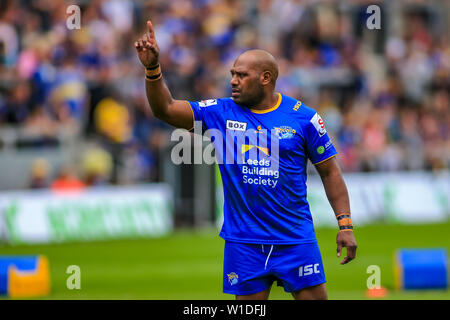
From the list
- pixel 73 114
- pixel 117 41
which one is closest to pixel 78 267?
pixel 73 114

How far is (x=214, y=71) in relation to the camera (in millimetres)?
19734

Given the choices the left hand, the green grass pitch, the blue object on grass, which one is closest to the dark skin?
the left hand

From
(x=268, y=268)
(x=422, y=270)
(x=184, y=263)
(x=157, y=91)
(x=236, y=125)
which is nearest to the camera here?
(x=157, y=91)

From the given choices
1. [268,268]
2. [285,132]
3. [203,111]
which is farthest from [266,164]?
[268,268]

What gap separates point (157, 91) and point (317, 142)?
130 centimetres

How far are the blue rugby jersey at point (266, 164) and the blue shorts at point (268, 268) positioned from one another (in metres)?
0.07

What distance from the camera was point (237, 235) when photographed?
21.5 feet

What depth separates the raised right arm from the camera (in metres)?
6.16

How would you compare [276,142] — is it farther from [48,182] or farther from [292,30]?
[292,30]

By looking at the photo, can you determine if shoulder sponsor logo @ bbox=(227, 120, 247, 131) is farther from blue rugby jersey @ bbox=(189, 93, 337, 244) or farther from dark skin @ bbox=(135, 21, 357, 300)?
dark skin @ bbox=(135, 21, 357, 300)

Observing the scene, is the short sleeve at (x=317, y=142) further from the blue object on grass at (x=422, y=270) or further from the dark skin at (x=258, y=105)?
the blue object on grass at (x=422, y=270)

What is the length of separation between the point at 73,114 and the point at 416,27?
548 inches

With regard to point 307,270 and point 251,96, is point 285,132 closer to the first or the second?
point 251,96

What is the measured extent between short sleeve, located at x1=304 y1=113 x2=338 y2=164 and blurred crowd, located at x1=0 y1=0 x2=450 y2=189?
37.0 feet
